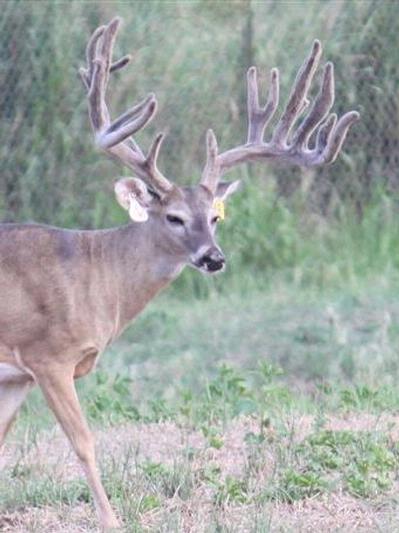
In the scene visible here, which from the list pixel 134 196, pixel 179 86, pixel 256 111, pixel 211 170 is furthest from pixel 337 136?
pixel 179 86

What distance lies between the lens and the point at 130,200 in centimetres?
862

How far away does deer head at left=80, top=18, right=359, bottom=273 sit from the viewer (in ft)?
27.8

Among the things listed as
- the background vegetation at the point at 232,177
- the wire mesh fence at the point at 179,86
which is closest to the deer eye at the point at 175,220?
the background vegetation at the point at 232,177

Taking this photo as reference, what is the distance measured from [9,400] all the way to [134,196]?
1.11 meters

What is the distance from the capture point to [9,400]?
8383 mm

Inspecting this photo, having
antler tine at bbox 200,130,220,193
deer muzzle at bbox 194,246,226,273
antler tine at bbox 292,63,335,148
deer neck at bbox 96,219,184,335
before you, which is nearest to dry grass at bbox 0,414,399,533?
deer neck at bbox 96,219,184,335

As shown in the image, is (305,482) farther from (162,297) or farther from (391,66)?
(391,66)

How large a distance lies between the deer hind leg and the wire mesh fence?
5.27 meters

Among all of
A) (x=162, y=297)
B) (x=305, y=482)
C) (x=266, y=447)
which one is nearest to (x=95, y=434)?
(x=266, y=447)

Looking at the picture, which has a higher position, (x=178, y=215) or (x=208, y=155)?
(x=208, y=155)

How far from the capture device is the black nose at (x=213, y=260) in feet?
27.3

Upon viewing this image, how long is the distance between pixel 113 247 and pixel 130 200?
230 mm

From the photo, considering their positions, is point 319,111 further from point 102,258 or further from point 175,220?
point 102,258

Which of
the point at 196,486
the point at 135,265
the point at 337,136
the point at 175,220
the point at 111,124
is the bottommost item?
the point at 196,486
